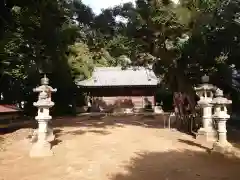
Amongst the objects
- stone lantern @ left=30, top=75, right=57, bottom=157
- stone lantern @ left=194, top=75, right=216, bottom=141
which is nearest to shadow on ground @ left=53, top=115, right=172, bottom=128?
stone lantern @ left=194, top=75, right=216, bottom=141

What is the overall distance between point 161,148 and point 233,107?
9.65 metres

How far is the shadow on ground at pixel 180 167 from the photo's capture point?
823 centimetres

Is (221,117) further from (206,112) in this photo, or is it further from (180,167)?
(180,167)

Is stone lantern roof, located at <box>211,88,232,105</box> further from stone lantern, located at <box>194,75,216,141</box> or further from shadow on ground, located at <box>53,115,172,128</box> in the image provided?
shadow on ground, located at <box>53,115,172,128</box>

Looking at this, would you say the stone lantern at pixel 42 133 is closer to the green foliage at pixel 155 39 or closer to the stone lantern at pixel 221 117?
the green foliage at pixel 155 39

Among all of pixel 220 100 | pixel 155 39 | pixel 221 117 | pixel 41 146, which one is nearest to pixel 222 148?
pixel 221 117

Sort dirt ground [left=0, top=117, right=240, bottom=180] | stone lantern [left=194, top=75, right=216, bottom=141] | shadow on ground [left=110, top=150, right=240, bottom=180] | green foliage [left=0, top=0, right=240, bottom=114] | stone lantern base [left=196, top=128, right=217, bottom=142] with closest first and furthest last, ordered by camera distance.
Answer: shadow on ground [left=110, top=150, right=240, bottom=180] → dirt ground [left=0, top=117, right=240, bottom=180] → stone lantern base [left=196, top=128, right=217, bottom=142] → stone lantern [left=194, top=75, right=216, bottom=141] → green foliage [left=0, top=0, right=240, bottom=114]

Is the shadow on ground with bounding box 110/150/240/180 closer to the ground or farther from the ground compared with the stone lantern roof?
closer to the ground

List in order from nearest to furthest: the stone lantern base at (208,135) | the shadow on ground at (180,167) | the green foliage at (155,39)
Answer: the shadow on ground at (180,167) → the stone lantern base at (208,135) → the green foliage at (155,39)

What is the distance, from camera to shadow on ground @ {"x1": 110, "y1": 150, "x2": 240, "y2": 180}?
823cm

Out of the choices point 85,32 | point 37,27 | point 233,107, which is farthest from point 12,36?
point 85,32

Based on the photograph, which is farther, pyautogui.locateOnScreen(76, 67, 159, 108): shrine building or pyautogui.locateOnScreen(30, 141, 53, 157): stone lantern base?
pyautogui.locateOnScreen(76, 67, 159, 108): shrine building

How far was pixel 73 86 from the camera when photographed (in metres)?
29.6

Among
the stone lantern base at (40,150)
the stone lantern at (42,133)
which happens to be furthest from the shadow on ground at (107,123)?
the stone lantern base at (40,150)
